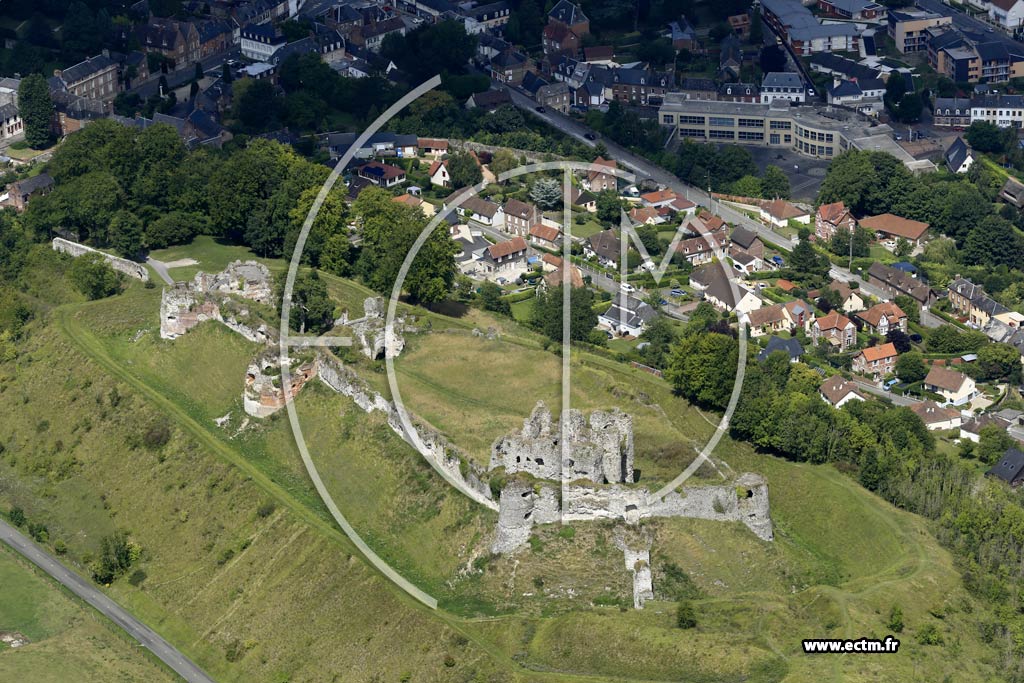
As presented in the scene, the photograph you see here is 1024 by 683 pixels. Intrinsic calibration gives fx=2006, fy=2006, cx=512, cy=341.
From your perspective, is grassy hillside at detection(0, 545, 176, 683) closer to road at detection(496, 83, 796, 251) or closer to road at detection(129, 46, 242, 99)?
road at detection(496, 83, 796, 251)

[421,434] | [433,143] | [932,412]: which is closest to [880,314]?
[932,412]

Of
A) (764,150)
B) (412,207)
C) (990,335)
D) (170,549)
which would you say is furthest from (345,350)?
(764,150)

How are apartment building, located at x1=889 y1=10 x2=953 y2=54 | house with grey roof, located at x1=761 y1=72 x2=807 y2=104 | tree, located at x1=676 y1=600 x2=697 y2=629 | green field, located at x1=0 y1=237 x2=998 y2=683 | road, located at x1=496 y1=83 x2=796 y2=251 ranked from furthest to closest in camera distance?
apartment building, located at x1=889 y1=10 x2=953 y2=54
house with grey roof, located at x1=761 y1=72 x2=807 y2=104
road, located at x1=496 y1=83 x2=796 y2=251
tree, located at x1=676 y1=600 x2=697 y2=629
green field, located at x1=0 y1=237 x2=998 y2=683

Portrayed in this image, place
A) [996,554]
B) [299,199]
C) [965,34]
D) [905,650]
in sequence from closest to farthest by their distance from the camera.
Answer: [905,650]
[996,554]
[299,199]
[965,34]

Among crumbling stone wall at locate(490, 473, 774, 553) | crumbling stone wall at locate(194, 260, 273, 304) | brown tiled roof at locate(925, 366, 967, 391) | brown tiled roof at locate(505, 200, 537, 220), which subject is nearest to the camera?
crumbling stone wall at locate(490, 473, 774, 553)

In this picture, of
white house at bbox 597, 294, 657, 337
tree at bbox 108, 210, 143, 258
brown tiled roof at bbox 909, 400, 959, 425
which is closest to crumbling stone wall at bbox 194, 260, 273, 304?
tree at bbox 108, 210, 143, 258

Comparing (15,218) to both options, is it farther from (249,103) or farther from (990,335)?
(990,335)

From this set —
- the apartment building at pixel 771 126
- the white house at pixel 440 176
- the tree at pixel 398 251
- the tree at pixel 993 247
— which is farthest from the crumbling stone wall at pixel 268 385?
the apartment building at pixel 771 126
